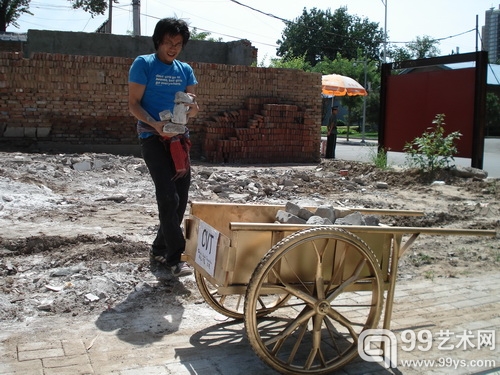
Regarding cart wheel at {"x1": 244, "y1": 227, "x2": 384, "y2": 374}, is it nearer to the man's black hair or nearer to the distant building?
the man's black hair

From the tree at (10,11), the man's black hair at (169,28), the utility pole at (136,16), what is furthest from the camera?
Result: the tree at (10,11)

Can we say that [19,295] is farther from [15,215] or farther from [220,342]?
→ [15,215]

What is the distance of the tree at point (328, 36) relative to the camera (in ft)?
210

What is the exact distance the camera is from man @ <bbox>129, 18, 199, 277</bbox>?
4281mm

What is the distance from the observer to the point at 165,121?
430 centimetres

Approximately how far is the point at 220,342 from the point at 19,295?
5.24 ft

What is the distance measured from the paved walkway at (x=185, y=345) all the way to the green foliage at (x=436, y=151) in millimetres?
7082

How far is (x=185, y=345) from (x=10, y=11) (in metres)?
40.1

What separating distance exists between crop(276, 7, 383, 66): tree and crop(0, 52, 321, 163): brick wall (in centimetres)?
4965

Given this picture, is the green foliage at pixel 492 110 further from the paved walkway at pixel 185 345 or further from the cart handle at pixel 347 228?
the cart handle at pixel 347 228

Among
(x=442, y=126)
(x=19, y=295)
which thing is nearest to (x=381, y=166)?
(x=442, y=126)

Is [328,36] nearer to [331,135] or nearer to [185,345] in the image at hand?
[331,135]

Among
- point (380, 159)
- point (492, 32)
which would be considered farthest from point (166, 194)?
point (492, 32)

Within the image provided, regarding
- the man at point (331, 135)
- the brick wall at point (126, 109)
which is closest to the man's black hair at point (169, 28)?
the brick wall at point (126, 109)
